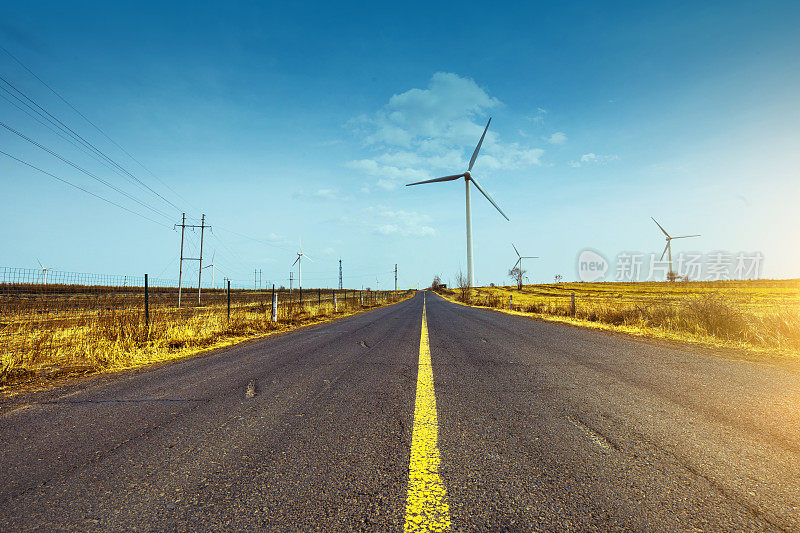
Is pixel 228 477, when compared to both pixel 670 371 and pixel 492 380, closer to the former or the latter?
pixel 492 380

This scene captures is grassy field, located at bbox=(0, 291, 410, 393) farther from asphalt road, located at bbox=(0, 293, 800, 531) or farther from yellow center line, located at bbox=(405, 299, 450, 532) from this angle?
yellow center line, located at bbox=(405, 299, 450, 532)

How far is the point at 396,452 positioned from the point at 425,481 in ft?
1.48

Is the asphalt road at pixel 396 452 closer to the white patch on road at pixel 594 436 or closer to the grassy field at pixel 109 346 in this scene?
the white patch on road at pixel 594 436

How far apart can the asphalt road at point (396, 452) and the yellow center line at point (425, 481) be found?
0.05m

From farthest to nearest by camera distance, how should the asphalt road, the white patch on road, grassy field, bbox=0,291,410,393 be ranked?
grassy field, bbox=0,291,410,393 < the white patch on road < the asphalt road

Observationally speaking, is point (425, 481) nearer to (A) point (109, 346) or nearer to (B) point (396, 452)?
(B) point (396, 452)

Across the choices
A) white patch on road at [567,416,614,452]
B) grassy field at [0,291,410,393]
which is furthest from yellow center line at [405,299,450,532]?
grassy field at [0,291,410,393]

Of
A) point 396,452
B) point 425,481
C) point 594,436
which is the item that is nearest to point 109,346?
point 396,452

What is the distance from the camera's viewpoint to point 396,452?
7.92 ft

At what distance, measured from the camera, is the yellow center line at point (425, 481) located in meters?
1.63

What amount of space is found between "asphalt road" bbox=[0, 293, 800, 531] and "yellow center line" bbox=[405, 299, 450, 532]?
1.9 inches

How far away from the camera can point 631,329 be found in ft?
35.6

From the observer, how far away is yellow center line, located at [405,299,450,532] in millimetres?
1633

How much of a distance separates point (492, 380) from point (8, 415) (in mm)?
5142
